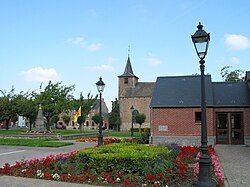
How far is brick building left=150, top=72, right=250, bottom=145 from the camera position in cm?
2495

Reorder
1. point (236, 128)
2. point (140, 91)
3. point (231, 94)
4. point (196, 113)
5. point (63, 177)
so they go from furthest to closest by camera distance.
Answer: point (140, 91), point (231, 94), point (196, 113), point (236, 128), point (63, 177)

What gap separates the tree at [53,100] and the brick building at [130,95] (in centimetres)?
3447

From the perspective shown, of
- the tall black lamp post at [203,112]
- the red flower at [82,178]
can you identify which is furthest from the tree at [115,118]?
the tall black lamp post at [203,112]

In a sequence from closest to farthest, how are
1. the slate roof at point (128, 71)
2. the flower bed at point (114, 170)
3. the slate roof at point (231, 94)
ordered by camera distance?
1. the flower bed at point (114, 170)
2. the slate roof at point (231, 94)
3. the slate roof at point (128, 71)

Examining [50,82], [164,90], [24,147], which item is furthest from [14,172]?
[50,82]

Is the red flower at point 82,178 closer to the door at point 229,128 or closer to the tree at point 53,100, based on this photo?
the door at point 229,128

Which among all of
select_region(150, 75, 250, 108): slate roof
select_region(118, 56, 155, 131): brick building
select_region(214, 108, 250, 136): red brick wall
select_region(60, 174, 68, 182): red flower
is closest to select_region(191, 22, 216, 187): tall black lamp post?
select_region(60, 174, 68, 182): red flower

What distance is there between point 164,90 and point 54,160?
17683 mm

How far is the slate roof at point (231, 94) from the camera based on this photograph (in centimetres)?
2558

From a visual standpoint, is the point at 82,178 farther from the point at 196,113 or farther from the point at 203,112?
the point at 196,113

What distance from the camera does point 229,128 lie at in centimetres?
2519

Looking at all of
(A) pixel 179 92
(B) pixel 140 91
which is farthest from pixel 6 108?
(B) pixel 140 91

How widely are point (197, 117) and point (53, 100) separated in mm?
22758

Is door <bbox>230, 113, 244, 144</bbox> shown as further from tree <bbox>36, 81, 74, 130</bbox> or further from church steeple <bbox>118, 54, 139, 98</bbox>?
church steeple <bbox>118, 54, 139, 98</bbox>
